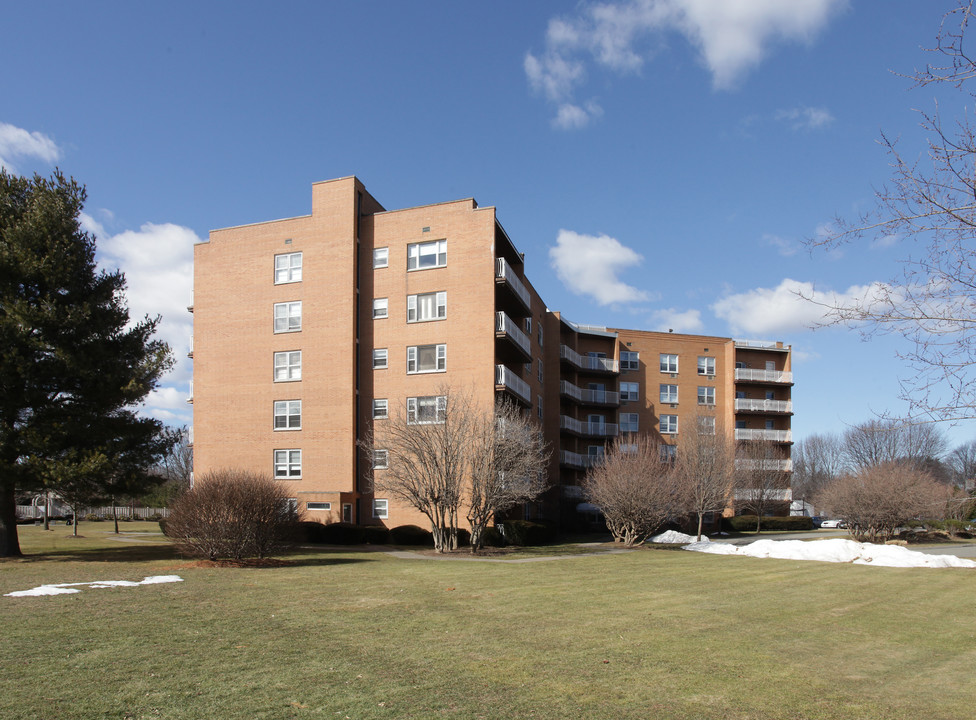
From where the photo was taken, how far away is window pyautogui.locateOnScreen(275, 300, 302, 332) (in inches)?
1645

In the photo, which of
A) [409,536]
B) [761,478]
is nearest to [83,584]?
[409,536]

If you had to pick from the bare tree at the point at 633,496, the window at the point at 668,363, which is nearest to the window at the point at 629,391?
the window at the point at 668,363

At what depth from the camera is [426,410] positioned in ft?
119

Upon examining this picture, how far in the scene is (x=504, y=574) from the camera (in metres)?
21.2

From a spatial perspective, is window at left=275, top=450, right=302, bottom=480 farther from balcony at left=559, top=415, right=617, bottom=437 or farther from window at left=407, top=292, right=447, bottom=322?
balcony at left=559, top=415, right=617, bottom=437

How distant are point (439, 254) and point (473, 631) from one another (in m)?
30.5

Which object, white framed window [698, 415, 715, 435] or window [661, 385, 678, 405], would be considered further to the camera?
window [661, 385, 678, 405]

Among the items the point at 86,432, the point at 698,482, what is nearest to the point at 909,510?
the point at 698,482

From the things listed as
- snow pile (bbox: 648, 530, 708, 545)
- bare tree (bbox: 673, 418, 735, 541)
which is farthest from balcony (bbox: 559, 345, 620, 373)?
snow pile (bbox: 648, 530, 708, 545)

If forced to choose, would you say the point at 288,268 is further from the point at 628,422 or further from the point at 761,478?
the point at 761,478

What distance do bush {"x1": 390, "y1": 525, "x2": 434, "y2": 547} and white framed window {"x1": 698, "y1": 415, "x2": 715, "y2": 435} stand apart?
2513 centimetres

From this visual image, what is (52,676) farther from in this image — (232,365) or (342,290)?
(232,365)

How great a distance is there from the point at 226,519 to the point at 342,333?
19.4 meters

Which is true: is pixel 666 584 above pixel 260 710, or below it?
below
